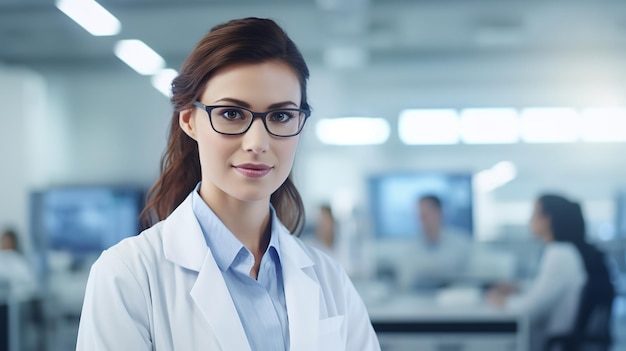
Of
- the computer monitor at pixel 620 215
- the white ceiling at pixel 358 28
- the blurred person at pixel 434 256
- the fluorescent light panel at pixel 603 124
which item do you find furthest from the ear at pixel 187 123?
the fluorescent light panel at pixel 603 124

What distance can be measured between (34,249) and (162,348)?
6543mm

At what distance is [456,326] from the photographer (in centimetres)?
429

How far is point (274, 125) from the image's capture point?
3.99 feet

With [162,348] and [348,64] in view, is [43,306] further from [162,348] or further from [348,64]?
[162,348]

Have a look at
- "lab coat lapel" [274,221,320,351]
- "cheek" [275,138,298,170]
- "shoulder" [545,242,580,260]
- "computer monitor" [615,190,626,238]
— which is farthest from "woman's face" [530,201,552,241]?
"cheek" [275,138,298,170]

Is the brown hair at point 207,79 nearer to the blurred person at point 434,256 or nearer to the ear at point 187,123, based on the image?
the ear at point 187,123

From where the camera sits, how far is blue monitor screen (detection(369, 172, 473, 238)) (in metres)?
7.32

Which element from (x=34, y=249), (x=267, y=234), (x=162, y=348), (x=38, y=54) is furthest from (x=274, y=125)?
(x=38, y=54)

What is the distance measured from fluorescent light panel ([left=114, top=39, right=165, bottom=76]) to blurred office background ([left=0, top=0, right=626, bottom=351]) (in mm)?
38

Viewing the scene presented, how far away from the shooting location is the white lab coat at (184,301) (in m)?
1.09

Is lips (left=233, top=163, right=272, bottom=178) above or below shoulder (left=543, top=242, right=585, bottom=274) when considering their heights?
above

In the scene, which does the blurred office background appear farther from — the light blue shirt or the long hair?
the light blue shirt

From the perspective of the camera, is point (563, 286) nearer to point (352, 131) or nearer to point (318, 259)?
point (318, 259)

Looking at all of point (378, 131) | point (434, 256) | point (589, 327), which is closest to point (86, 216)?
point (378, 131)
